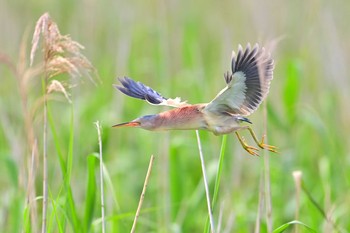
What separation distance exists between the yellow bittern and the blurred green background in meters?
0.61

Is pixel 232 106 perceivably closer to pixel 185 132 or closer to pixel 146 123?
pixel 146 123

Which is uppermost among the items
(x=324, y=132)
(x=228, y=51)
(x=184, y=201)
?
(x=228, y=51)

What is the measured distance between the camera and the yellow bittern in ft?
6.13

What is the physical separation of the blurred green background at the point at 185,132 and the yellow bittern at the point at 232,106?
613 millimetres

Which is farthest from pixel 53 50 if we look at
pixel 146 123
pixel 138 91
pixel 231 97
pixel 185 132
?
pixel 185 132

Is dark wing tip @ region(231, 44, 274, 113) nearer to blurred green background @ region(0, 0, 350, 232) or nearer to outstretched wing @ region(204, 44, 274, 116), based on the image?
outstretched wing @ region(204, 44, 274, 116)

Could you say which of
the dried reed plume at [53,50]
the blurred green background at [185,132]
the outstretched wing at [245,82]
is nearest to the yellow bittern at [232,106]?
the outstretched wing at [245,82]

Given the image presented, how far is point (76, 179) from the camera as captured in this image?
4137 mm

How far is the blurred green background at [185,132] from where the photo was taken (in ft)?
12.0

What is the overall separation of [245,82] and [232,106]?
70 millimetres

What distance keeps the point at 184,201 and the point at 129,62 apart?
1.14 metres

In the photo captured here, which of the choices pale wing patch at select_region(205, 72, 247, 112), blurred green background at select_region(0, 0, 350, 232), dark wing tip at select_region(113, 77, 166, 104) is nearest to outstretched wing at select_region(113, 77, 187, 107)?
dark wing tip at select_region(113, 77, 166, 104)

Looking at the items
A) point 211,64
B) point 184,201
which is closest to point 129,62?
point 184,201

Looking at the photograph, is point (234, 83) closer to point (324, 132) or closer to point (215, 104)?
point (215, 104)
